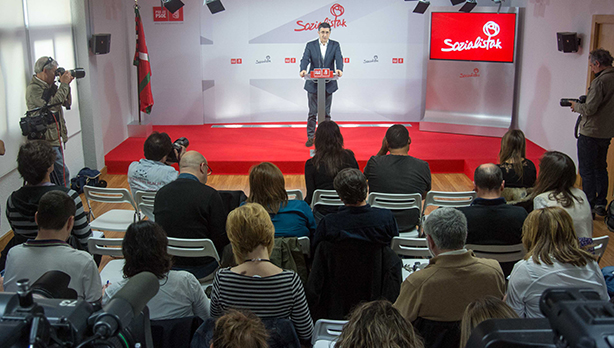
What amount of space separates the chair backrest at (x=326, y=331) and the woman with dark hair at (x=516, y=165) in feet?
6.93

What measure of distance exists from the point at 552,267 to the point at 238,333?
61.7 inches

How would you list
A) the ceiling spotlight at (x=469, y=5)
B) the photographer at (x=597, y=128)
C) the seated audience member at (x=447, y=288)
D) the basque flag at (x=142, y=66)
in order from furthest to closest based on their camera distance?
1. the basque flag at (x=142, y=66)
2. the ceiling spotlight at (x=469, y=5)
3. the photographer at (x=597, y=128)
4. the seated audience member at (x=447, y=288)

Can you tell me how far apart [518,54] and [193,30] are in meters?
5.24

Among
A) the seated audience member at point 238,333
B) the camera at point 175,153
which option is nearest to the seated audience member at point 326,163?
the camera at point 175,153

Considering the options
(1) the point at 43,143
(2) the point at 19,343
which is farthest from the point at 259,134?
(2) the point at 19,343

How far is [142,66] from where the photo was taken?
333 inches

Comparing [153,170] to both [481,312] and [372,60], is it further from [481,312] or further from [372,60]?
[372,60]

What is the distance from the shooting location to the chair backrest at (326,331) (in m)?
2.49

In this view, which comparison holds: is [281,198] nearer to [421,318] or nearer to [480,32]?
[421,318]

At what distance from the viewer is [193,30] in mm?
9359

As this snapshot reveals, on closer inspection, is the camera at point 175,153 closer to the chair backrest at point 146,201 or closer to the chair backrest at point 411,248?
the chair backrest at point 146,201

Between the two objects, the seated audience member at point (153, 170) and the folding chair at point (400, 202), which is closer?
the folding chair at point (400, 202)

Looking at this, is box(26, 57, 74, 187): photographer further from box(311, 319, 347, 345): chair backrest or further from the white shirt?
the white shirt

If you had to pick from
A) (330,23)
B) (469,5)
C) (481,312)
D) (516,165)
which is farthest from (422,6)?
(481,312)
